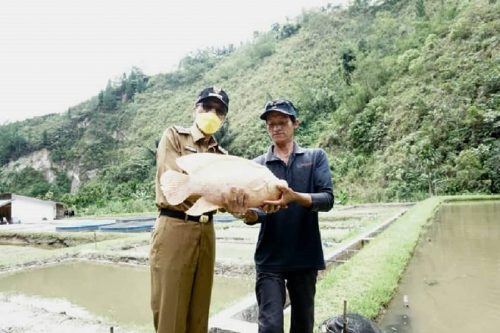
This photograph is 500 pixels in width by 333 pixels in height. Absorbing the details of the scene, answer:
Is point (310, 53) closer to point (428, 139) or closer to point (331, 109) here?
point (331, 109)

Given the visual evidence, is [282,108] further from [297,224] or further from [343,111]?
[343,111]

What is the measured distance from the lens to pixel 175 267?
2.31 meters

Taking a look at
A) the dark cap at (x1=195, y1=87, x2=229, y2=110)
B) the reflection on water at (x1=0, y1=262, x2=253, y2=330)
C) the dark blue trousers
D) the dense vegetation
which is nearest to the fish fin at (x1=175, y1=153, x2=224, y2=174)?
the dark cap at (x1=195, y1=87, x2=229, y2=110)

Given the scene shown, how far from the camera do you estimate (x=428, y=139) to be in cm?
2555

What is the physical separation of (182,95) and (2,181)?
29.7m

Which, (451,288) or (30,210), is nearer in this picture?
(451,288)

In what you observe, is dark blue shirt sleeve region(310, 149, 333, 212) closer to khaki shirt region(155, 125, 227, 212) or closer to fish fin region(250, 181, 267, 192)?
fish fin region(250, 181, 267, 192)

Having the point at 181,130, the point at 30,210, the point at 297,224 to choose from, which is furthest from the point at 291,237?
the point at 30,210

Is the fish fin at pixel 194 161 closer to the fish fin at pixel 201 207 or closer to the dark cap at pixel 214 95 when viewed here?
the fish fin at pixel 201 207

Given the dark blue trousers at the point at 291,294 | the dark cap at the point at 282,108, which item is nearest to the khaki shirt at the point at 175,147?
the dark cap at the point at 282,108

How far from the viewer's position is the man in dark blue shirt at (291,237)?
2.45 m

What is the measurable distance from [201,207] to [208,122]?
1.98 ft

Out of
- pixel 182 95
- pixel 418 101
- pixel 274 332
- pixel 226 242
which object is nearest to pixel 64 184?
pixel 182 95

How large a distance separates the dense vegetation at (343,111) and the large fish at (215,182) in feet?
75.8
